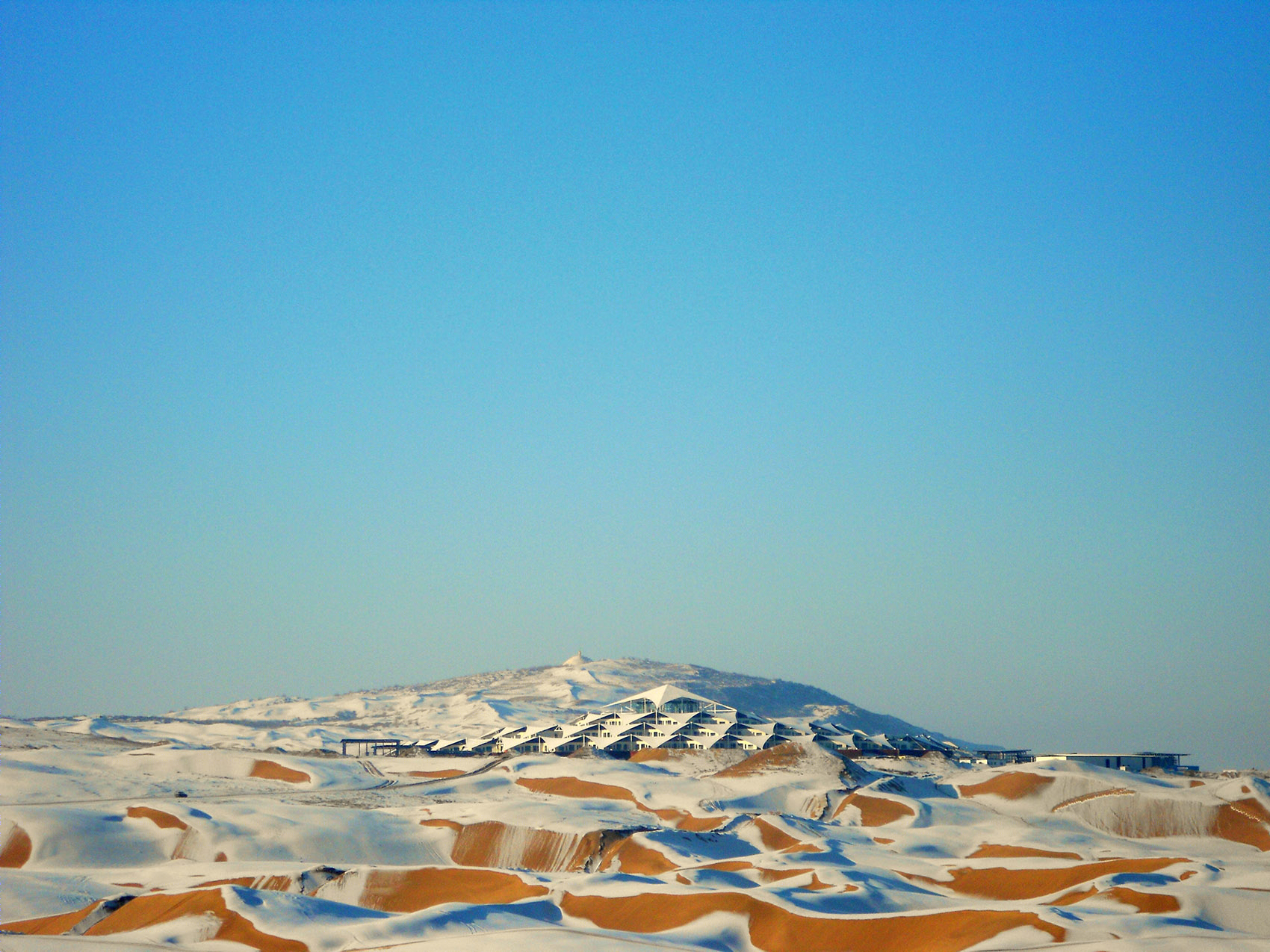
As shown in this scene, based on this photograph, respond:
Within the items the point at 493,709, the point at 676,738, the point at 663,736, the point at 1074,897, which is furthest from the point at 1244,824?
the point at 493,709

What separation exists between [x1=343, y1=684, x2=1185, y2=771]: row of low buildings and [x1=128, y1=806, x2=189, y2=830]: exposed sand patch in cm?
4914

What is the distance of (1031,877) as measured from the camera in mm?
51375

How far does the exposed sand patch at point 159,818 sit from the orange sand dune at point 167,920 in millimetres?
18740

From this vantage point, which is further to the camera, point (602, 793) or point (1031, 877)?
point (602, 793)

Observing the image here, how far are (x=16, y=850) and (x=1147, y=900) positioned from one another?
2075 inches

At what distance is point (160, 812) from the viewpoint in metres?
63.7

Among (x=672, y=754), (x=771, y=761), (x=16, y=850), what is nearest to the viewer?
(x=16, y=850)

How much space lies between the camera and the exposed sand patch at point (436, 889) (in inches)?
1826

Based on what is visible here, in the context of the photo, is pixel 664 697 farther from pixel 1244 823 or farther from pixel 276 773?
pixel 1244 823

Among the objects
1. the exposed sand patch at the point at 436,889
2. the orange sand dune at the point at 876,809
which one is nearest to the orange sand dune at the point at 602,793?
the orange sand dune at the point at 876,809

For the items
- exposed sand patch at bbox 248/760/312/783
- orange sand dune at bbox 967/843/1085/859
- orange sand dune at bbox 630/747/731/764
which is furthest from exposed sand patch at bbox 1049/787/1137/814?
exposed sand patch at bbox 248/760/312/783

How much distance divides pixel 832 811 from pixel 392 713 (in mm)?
114996

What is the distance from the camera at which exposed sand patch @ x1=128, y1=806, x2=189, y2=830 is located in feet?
204

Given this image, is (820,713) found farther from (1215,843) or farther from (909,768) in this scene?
(1215,843)
